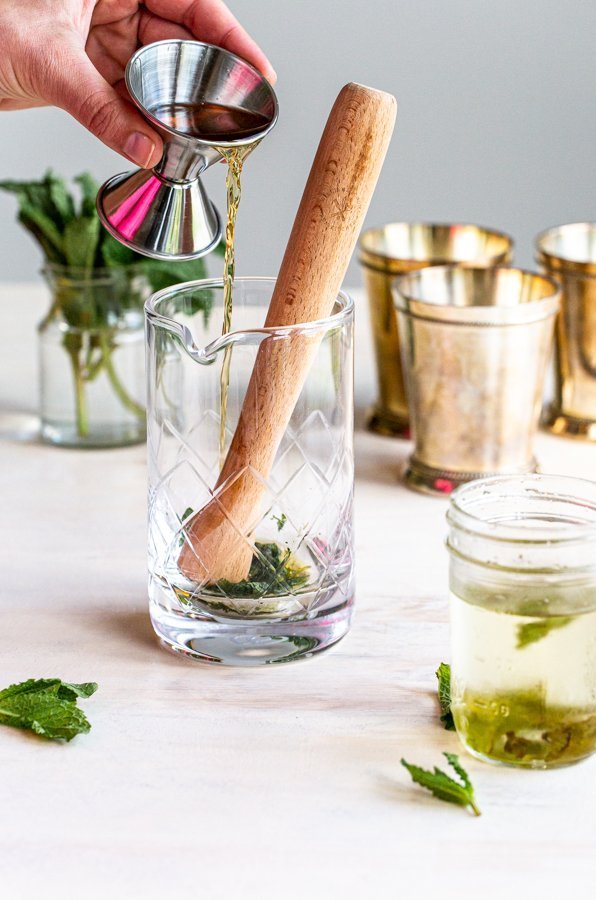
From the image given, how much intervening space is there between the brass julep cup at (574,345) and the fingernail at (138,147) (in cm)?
54

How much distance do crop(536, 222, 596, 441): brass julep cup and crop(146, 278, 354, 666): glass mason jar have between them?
0.49 m

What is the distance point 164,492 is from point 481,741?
0.88ft

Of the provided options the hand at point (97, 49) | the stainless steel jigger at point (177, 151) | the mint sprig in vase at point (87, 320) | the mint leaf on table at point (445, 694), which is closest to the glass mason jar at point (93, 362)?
the mint sprig in vase at point (87, 320)

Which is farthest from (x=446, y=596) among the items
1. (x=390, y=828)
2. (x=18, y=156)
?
(x=18, y=156)

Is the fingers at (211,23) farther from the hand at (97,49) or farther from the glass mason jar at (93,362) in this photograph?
the glass mason jar at (93,362)

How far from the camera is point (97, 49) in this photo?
1201 mm

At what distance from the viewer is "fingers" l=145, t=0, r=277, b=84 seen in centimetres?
110

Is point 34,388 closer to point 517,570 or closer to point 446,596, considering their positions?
point 446,596

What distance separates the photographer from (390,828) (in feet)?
2.19

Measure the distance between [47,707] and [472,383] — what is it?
54cm

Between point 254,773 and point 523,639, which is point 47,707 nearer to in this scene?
point 254,773

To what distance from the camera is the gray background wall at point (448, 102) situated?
2725mm

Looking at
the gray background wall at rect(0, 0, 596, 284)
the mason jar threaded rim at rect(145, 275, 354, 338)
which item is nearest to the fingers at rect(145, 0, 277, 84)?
the mason jar threaded rim at rect(145, 275, 354, 338)

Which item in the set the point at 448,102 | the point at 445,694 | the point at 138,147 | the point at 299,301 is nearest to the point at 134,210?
the point at 138,147
